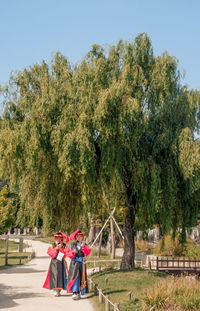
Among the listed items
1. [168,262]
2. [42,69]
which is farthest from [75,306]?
[168,262]

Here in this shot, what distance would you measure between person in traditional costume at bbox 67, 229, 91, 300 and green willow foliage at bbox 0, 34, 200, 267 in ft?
8.46

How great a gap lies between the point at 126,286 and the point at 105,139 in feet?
18.0

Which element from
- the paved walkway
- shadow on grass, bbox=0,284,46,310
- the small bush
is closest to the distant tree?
the paved walkway

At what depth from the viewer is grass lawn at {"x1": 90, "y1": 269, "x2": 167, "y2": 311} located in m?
10.8

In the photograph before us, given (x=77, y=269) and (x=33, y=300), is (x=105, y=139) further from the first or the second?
(x=33, y=300)

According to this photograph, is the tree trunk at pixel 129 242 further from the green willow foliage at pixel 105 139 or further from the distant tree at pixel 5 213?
the distant tree at pixel 5 213

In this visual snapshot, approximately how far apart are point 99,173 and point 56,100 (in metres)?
3.39

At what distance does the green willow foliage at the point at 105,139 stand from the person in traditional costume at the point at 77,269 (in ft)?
8.46

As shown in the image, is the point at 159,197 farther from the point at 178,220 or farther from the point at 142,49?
the point at 142,49

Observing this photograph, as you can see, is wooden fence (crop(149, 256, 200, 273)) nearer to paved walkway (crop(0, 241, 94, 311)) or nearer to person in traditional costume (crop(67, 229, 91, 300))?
paved walkway (crop(0, 241, 94, 311))

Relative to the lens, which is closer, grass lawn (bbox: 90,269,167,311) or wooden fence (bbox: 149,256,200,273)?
grass lawn (bbox: 90,269,167,311)

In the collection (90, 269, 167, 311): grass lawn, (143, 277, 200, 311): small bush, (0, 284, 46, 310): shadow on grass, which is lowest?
(0, 284, 46, 310): shadow on grass

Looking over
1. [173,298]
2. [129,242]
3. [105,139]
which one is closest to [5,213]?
[129,242]

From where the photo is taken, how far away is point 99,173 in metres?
15.3
